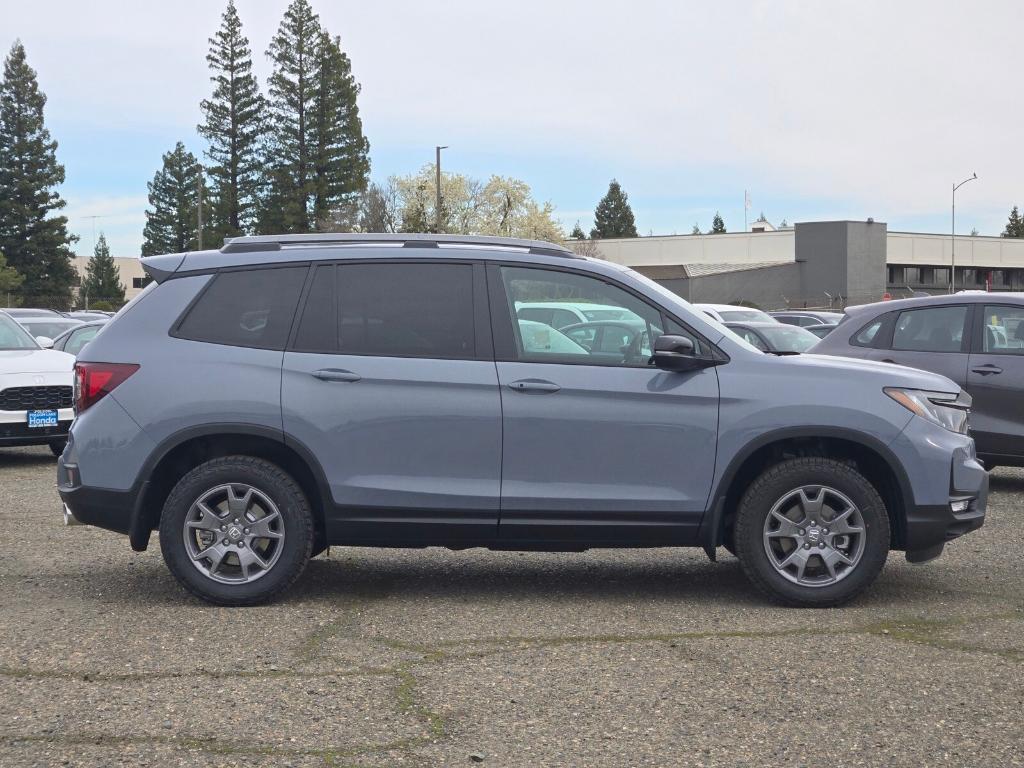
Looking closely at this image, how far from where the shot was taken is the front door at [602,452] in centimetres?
637

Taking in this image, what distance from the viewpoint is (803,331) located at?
21.2 m

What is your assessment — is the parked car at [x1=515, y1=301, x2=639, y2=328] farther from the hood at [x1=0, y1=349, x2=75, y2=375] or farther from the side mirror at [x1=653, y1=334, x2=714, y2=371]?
the hood at [x1=0, y1=349, x2=75, y2=375]

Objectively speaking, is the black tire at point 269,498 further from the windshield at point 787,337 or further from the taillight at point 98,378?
the windshield at point 787,337

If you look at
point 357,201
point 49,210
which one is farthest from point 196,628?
point 49,210

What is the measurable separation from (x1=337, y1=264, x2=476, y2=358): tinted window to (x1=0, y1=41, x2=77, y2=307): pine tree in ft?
255

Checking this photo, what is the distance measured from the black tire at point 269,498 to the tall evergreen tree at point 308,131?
6219 cm

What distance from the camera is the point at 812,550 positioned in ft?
21.1

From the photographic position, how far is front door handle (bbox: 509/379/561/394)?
638 centimetres

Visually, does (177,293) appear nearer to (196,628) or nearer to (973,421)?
(196,628)

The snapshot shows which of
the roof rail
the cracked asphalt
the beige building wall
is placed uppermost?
the beige building wall

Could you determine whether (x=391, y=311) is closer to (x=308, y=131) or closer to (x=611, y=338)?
(x=611, y=338)

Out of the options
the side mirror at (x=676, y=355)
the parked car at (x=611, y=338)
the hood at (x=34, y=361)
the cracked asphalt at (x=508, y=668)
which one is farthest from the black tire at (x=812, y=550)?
the hood at (x=34, y=361)

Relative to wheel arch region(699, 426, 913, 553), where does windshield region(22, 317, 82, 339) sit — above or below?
above

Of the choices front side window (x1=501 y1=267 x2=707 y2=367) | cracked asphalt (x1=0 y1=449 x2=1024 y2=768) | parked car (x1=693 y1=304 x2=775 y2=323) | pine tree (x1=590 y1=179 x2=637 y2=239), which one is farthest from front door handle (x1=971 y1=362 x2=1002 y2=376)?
pine tree (x1=590 y1=179 x2=637 y2=239)
